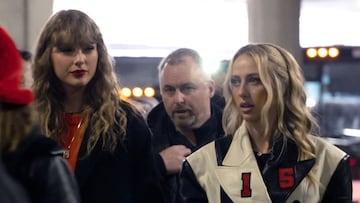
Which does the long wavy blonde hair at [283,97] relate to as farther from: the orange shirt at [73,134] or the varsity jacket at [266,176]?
the orange shirt at [73,134]

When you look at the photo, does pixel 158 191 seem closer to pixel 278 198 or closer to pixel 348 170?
pixel 278 198

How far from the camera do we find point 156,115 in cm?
409

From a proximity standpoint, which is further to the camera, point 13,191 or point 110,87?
point 110,87

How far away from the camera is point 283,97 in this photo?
10.00 ft

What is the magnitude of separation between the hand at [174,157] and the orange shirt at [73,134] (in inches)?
24.6

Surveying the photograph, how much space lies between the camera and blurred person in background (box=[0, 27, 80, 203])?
195cm

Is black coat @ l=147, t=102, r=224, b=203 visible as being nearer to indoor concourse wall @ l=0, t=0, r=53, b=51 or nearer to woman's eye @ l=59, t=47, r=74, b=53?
woman's eye @ l=59, t=47, r=74, b=53

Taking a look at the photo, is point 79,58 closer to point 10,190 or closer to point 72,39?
point 72,39

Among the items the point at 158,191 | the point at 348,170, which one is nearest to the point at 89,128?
the point at 158,191

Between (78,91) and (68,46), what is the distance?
18 cm

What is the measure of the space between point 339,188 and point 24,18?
408 cm

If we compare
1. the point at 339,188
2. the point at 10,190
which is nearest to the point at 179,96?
the point at 339,188

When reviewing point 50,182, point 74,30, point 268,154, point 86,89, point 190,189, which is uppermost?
point 74,30

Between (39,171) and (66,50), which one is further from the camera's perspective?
(66,50)
